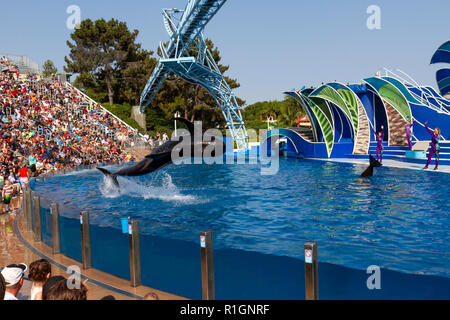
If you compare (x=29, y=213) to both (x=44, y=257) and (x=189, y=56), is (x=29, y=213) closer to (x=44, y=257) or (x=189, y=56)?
(x=44, y=257)

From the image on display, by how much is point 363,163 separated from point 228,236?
65.1 ft

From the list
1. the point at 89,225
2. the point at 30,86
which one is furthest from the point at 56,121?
the point at 89,225

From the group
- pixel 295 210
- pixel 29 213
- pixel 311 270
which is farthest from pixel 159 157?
pixel 311 270

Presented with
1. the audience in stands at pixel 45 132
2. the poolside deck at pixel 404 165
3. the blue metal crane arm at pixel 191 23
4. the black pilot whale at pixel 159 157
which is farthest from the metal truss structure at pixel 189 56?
the black pilot whale at pixel 159 157

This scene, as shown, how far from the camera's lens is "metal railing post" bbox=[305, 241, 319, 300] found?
394 cm

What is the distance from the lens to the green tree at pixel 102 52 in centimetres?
5069

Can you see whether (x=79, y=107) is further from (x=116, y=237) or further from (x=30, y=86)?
(x=116, y=237)

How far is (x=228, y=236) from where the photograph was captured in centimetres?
446

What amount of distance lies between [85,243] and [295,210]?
20.3ft

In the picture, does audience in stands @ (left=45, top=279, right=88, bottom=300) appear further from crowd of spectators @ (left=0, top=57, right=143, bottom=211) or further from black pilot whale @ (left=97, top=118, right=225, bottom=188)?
crowd of spectators @ (left=0, top=57, right=143, bottom=211)

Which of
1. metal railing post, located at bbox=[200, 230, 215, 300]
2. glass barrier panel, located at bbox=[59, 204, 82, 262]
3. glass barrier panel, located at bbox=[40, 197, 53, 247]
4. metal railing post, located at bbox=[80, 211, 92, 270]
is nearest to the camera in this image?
metal railing post, located at bbox=[200, 230, 215, 300]

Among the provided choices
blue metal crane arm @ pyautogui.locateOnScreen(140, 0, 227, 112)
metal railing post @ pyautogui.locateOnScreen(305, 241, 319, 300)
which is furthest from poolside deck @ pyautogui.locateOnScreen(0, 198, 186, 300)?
Result: blue metal crane arm @ pyautogui.locateOnScreen(140, 0, 227, 112)

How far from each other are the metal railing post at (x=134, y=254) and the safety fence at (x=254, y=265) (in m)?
0.01

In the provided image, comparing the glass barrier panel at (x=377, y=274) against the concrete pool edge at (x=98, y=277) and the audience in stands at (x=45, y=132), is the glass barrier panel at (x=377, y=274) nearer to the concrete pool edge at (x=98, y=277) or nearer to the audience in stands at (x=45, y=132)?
the concrete pool edge at (x=98, y=277)
